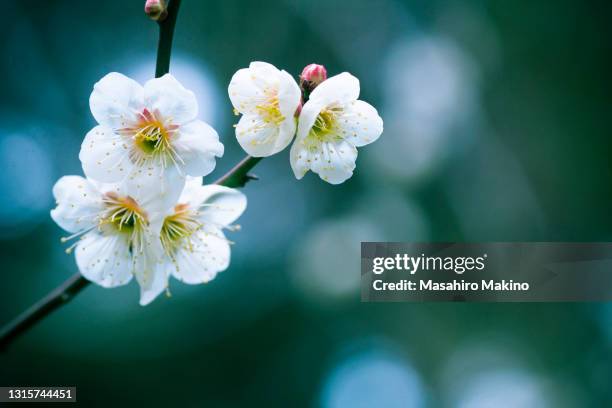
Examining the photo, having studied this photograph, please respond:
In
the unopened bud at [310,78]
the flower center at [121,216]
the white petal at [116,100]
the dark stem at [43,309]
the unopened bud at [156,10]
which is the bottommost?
the dark stem at [43,309]

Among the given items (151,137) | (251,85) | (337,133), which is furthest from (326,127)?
(151,137)

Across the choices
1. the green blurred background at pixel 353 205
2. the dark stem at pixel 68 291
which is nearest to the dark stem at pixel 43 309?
the dark stem at pixel 68 291

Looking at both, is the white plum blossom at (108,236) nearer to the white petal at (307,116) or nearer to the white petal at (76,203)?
the white petal at (76,203)

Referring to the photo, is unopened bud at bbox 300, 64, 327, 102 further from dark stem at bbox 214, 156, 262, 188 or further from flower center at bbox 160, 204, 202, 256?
flower center at bbox 160, 204, 202, 256

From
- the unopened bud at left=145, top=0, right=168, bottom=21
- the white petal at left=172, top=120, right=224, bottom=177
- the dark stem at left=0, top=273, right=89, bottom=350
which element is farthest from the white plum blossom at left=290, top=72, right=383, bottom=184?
the dark stem at left=0, top=273, right=89, bottom=350

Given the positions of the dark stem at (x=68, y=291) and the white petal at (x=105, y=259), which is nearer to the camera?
the dark stem at (x=68, y=291)

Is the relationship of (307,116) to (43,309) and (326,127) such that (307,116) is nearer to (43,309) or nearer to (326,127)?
(326,127)

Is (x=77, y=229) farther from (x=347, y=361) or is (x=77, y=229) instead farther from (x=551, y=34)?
(x=551, y=34)
